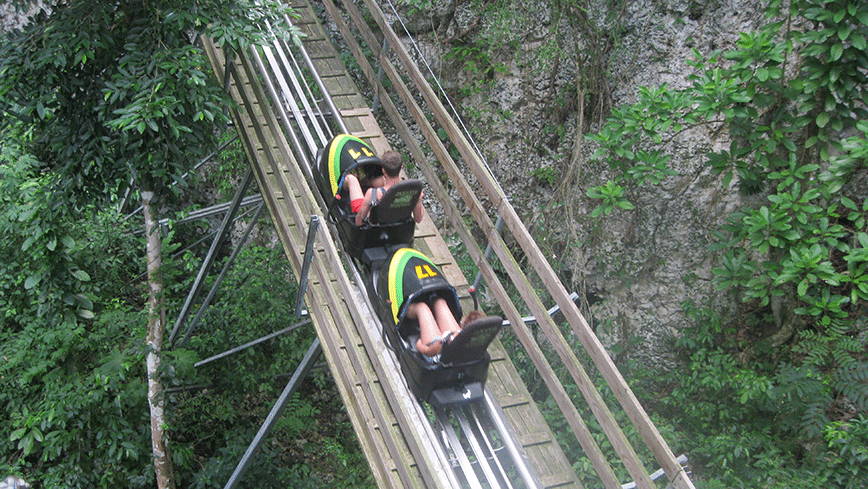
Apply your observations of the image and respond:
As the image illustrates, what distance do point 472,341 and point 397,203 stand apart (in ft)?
4.25

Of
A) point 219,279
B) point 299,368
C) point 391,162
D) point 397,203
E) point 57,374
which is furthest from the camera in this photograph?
point 219,279

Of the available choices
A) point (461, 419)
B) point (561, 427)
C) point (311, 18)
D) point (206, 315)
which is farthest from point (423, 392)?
point (311, 18)

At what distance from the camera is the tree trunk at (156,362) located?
5039 millimetres

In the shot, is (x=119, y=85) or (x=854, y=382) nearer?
(x=119, y=85)

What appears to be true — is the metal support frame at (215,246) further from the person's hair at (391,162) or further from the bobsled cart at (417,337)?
the bobsled cart at (417,337)

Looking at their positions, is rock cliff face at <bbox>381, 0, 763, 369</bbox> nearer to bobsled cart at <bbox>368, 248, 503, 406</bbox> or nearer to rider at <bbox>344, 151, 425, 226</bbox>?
rider at <bbox>344, 151, 425, 226</bbox>

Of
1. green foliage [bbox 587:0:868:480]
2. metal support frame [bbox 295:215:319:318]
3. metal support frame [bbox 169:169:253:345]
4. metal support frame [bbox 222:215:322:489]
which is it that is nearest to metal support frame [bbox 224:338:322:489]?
metal support frame [bbox 222:215:322:489]

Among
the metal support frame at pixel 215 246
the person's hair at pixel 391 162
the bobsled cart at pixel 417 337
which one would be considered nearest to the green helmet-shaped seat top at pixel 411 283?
the bobsled cart at pixel 417 337

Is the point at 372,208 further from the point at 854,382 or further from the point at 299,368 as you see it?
the point at 854,382

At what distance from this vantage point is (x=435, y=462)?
11.3 feet

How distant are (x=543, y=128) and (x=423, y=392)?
3.88 meters

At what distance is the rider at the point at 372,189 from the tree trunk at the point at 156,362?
1.73 m

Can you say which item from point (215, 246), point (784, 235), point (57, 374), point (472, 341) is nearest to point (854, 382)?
point (784, 235)

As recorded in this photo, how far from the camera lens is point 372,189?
435 cm
